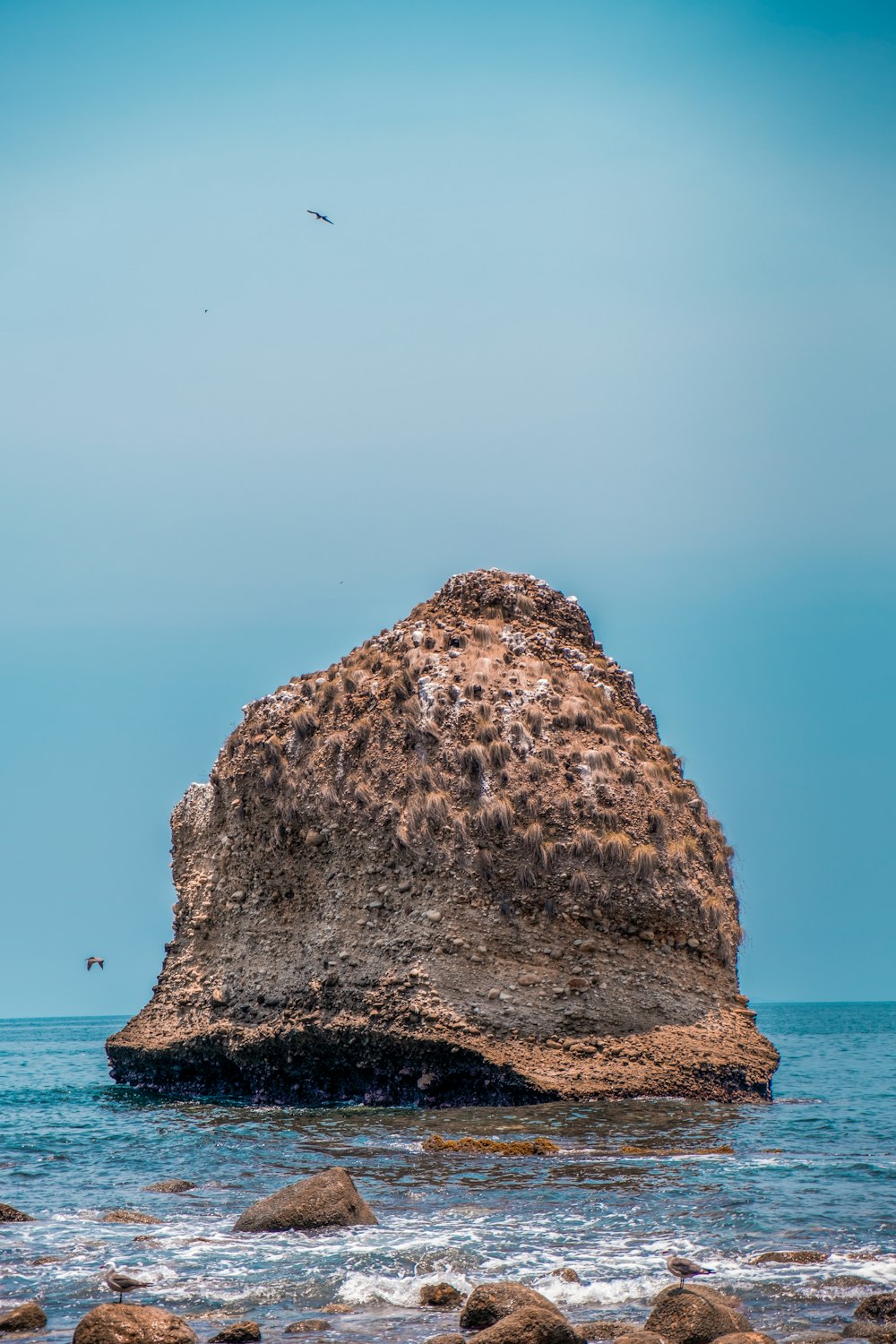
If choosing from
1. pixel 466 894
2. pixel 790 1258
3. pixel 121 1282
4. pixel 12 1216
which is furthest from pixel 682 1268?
pixel 466 894

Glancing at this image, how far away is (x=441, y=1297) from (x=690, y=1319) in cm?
227

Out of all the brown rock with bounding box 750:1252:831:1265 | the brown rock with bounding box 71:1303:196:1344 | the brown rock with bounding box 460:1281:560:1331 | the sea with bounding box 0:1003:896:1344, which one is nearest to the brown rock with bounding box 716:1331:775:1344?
the sea with bounding box 0:1003:896:1344

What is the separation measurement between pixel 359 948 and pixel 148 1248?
11.2m

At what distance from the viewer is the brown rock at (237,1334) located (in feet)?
31.4

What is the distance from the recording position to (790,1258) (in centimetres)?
1202

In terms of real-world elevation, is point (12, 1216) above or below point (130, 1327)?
below

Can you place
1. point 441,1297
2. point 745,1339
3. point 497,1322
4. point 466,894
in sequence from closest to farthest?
point 745,1339, point 497,1322, point 441,1297, point 466,894

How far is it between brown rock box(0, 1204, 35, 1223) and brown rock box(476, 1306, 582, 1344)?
23.7 feet

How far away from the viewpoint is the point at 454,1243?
12.4 meters

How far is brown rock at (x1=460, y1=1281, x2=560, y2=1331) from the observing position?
9844 mm

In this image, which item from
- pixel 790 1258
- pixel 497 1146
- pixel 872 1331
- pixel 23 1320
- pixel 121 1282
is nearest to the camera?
pixel 872 1331

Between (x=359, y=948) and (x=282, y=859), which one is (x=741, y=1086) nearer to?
(x=359, y=948)

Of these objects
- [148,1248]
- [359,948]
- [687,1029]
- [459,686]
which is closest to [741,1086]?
[687,1029]

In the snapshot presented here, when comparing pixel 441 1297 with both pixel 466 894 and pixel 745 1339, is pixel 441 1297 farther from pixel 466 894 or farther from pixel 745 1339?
pixel 466 894
